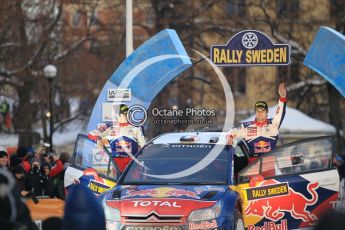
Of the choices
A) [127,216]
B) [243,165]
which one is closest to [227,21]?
[243,165]

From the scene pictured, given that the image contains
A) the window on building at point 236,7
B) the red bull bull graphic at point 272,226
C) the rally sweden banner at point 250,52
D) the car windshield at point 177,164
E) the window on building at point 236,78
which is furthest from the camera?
the window on building at point 236,78

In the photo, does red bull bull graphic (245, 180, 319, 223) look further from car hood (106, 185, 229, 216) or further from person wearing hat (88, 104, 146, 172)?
person wearing hat (88, 104, 146, 172)

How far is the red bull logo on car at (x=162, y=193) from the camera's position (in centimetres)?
1223

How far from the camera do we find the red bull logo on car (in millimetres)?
12234

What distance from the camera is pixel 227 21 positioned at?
37.1 m

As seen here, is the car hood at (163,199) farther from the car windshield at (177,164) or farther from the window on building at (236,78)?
the window on building at (236,78)

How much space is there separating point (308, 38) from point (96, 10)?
8.97 meters

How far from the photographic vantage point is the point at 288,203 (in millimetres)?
13328

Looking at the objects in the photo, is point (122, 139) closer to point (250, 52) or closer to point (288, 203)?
point (250, 52)

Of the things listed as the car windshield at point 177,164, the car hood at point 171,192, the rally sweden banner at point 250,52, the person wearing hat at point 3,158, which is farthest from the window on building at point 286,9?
the car hood at point 171,192

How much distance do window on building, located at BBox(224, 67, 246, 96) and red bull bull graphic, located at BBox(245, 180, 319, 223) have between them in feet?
81.5

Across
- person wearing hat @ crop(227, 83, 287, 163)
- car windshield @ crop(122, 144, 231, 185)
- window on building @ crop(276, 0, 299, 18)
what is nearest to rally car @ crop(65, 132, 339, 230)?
car windshield @ crop(122, 144, 231, 185)

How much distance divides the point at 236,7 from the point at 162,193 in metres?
26.9

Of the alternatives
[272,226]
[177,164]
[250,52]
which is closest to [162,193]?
[177,164]
